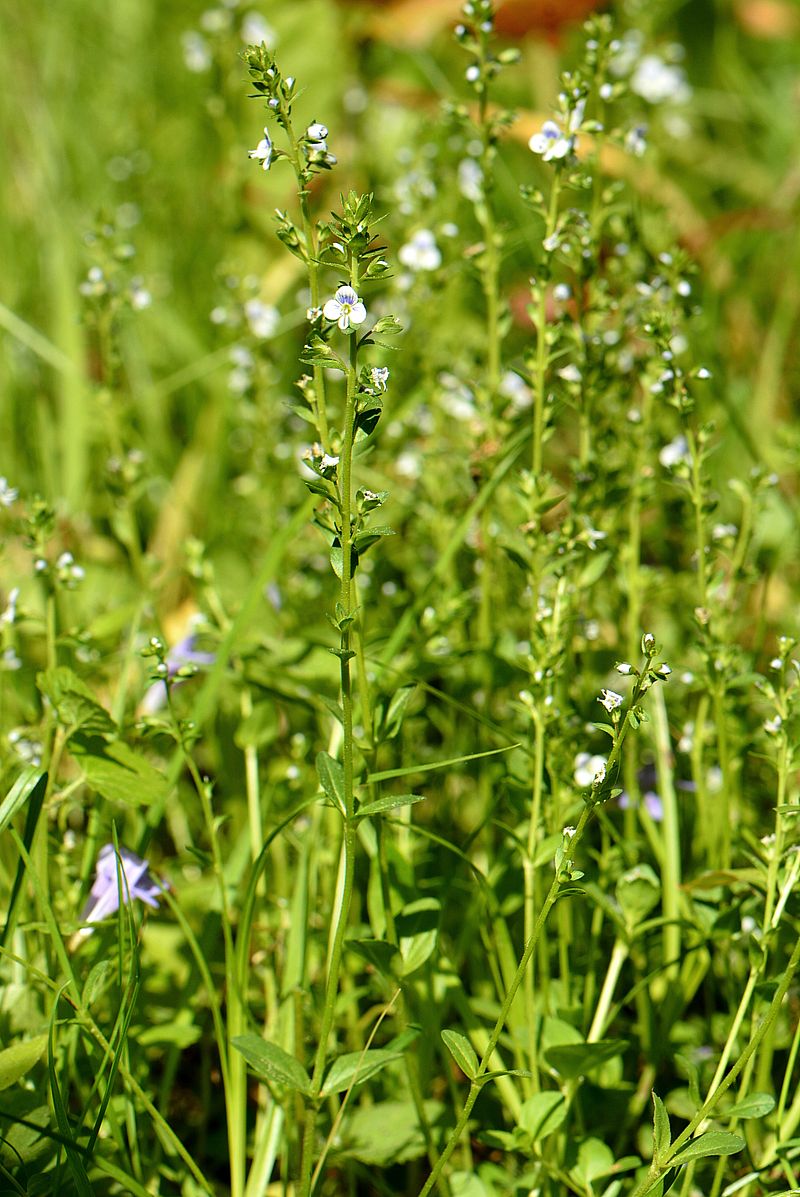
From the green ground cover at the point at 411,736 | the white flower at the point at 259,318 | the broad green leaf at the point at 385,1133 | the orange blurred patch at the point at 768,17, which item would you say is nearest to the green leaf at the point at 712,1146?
the green ground cover at the point at 411,736

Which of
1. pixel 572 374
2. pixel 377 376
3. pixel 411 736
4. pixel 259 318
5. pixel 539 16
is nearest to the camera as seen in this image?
pixel 377 376

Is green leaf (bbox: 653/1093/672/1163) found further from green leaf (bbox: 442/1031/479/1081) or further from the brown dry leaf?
the brown dry leaf

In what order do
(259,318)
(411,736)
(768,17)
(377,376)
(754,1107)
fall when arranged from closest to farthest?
(377,376), (754,1107), (411,736), (259,318), (768,17)

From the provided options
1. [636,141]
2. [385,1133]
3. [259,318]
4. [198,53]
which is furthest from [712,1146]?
[198,53]

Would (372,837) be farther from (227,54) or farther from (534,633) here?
(227,54)

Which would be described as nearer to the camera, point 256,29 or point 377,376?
point 377,376

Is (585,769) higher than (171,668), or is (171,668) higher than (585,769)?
(171,668)

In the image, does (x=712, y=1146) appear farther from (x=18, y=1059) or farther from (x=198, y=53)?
(x=198, y=53)

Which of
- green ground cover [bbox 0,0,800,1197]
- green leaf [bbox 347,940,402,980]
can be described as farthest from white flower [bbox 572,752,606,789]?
green leaf [bbox 347,940,402,980]

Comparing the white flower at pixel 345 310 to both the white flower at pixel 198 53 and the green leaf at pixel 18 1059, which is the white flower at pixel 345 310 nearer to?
the green leaf at pixel 18 1059
